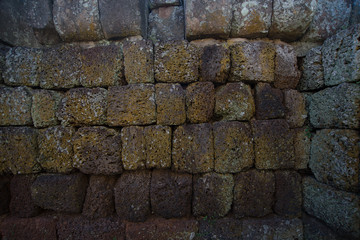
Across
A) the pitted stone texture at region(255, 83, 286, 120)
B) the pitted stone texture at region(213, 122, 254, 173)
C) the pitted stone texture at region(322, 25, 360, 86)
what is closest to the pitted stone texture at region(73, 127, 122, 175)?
the pitted stone texture at region(213, 122, 254, 173)

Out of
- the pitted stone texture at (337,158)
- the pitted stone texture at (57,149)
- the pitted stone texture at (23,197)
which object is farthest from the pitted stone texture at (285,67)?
the pitted stone texture at (23,197)

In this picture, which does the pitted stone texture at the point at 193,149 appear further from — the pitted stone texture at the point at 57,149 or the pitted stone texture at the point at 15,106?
the pitted stone texture at the point at 15,106

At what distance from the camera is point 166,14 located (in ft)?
7.55

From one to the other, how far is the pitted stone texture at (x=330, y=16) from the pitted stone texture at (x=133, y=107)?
2.24m

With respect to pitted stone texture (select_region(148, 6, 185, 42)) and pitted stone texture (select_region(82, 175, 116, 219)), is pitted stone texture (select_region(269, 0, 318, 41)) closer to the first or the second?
pitted stone texture (select_region(148, 6, 185, 42))

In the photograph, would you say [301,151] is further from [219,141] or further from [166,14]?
[166,14]

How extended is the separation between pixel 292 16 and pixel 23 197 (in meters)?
3.99

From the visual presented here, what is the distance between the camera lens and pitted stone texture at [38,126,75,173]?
210 cm

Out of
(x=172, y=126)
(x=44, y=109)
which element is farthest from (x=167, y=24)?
(x=44, y=109)

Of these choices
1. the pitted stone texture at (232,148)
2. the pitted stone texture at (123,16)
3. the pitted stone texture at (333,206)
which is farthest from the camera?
the pitted stone texture at (123,16)

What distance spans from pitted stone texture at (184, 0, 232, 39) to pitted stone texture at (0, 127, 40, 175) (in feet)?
7.81

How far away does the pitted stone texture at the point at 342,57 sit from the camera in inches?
67.9

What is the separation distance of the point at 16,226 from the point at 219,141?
2679 mm

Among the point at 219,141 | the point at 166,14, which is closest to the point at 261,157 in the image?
the point at 219,141
